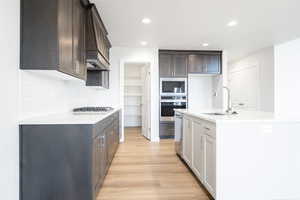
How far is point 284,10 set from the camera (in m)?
3.07

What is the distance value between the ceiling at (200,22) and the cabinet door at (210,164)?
1947 millimetres

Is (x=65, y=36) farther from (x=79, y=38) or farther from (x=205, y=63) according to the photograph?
(x=205, y=63)

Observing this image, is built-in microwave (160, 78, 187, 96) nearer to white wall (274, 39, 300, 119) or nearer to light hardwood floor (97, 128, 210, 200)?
light hardwood floor (97, 128, 210, 200)

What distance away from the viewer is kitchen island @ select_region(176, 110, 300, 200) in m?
1.96

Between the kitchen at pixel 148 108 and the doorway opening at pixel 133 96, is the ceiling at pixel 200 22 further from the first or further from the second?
the doorway opening at pixel 133 96

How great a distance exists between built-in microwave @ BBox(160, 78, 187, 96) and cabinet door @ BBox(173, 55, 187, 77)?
170mm

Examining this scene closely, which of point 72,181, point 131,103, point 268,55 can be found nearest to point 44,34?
point 72,181

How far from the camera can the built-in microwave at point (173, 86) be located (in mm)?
5355

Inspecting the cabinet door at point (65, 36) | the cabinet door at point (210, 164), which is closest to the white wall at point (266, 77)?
the cabinet door at point (210, 164)

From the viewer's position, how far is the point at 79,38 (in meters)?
2.51

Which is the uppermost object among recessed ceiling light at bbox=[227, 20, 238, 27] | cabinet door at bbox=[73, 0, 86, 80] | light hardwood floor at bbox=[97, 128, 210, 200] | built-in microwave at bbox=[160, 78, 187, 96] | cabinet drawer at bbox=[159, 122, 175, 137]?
recessed ceiling light at bbox=[227, 20, 238, 27]

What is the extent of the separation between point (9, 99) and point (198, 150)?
214 cm

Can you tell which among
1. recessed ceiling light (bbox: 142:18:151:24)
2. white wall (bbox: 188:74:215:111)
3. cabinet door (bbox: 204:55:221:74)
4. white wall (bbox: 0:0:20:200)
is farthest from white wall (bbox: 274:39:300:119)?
white wall (bbox: 0:0:20:200)

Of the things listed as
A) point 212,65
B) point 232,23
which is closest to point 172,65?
point 212,65
